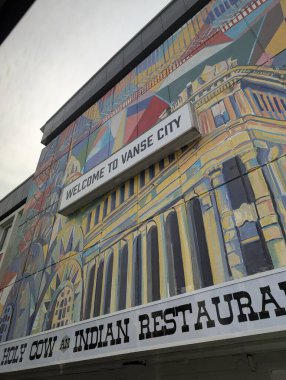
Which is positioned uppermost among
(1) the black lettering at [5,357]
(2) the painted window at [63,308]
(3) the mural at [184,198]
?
(3) the mural at [184,198]

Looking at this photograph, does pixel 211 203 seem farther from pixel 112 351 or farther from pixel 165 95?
pixel 165 95

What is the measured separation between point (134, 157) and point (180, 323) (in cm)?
362

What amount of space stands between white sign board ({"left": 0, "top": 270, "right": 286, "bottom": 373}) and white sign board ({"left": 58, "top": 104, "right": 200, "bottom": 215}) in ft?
9.62

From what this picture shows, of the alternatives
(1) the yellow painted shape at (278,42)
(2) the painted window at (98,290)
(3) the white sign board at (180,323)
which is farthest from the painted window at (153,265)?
(1) the yellow painted shape at (278,42)

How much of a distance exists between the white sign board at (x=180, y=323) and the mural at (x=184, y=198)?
41 cm

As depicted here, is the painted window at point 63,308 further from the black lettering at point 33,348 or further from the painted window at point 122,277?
the painted window at point 122,277

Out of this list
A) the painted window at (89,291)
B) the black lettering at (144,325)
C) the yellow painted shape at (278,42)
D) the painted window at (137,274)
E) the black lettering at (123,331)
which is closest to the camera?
the black lettering at (144,325)

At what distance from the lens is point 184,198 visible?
496 cm

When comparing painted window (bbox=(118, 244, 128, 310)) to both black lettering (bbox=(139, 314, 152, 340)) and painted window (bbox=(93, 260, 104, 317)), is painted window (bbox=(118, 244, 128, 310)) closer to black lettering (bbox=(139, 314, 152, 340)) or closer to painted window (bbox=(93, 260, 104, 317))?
painted window (bbox=(93, 260, 104, 317))

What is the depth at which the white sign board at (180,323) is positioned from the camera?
2999 millimetres

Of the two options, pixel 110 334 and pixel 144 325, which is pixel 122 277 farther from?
pixel 144 325

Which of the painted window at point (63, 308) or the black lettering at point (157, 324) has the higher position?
the painted window at point (63, 308)

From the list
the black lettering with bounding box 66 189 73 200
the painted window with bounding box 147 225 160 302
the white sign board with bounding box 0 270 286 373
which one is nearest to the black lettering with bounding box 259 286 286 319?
the white sign board with bounding box 0 270 286 373

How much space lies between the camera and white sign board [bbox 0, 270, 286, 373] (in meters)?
3.00
